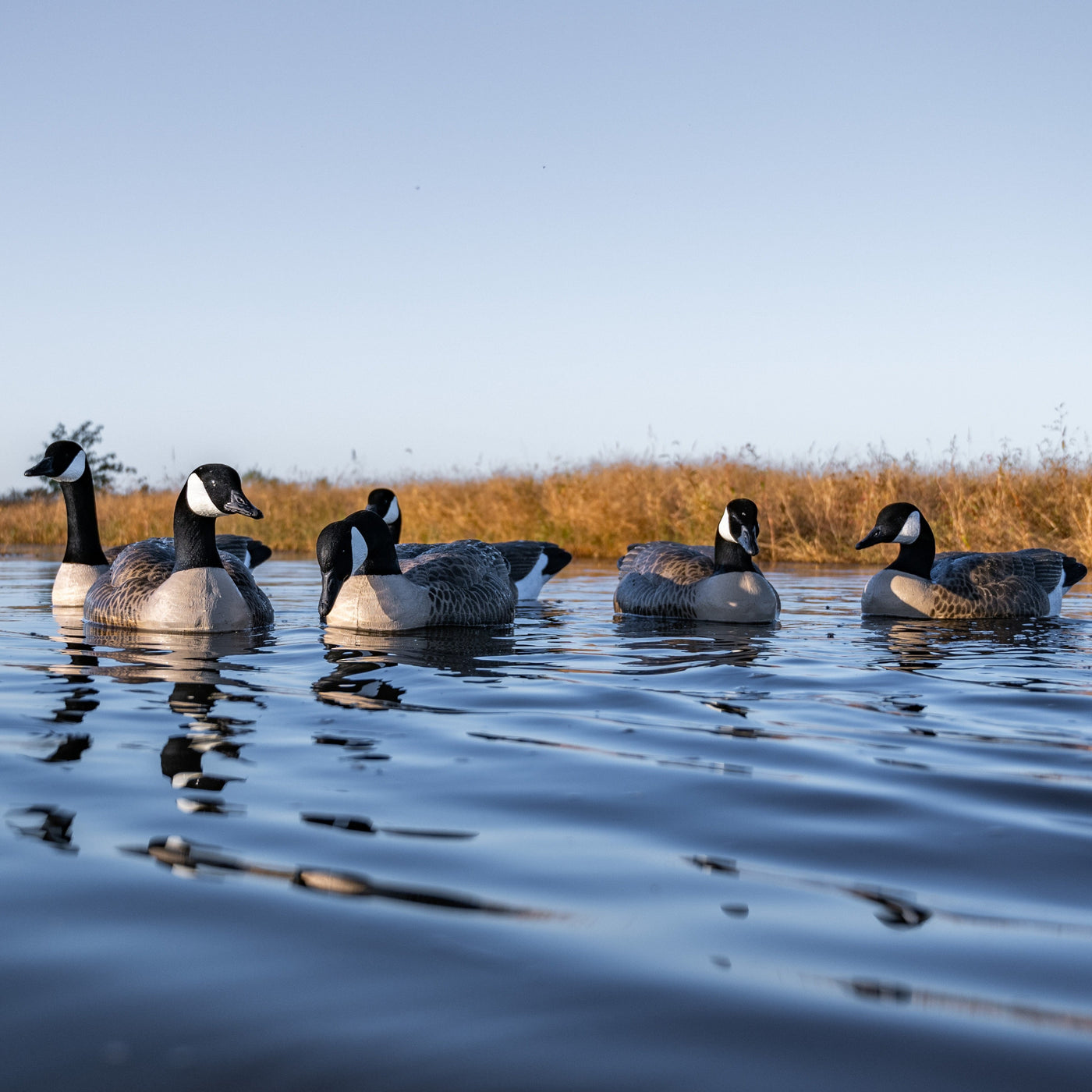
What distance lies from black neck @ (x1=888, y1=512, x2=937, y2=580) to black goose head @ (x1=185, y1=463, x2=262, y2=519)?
5980 mm

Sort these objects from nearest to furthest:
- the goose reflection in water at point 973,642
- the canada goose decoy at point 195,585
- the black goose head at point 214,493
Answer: the goose reflection in water at point 973,642 < the black goose head at point 214,493 < the canada goose decoy at point 195,585

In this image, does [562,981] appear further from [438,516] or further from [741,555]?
[438,516]

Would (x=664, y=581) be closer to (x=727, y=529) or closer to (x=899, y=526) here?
(x=727, y=529)

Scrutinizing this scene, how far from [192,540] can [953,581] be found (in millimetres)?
6699

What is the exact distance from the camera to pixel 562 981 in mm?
2211

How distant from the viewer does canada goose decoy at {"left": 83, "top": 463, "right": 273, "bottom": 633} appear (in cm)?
873

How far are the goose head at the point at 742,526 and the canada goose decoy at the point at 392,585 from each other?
6.76 feet

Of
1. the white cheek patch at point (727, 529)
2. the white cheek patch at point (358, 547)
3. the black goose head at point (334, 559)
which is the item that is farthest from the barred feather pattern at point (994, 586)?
the black goose head at point (334, 559)

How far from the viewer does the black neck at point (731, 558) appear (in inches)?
407

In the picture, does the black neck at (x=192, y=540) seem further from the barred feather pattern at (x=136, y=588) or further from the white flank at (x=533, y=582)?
the white flank at (x=533, y=582)

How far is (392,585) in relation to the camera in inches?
359

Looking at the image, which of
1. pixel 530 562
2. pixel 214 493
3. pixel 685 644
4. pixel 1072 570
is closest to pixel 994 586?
pixel 1072 570

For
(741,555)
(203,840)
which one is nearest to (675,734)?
(203,840)

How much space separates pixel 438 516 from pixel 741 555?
15.1 meters
